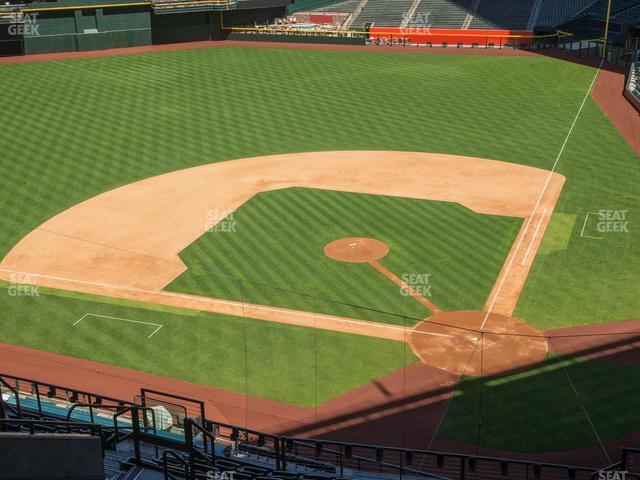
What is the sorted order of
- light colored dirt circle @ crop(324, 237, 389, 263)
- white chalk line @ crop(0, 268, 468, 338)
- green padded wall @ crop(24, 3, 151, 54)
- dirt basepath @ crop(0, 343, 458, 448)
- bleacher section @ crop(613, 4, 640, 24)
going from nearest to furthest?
dirt basepath @ crop(0, 343, 458, 448) → white chalk line @ crop(0, 268, 468, 338) → light colored dirt circle @ crop(324, 237, 389, 263) → green padded wall @ crop(24, 3, 151, 54) → bleacher section @ crop(613, 4, 640, 24)

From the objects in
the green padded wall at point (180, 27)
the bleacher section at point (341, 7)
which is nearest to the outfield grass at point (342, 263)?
the green padded wall at point (180, 27)

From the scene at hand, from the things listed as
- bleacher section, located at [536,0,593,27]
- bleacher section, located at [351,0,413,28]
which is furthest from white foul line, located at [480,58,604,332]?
bleacher section, located at [351,0,413,28]

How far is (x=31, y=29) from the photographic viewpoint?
179 ft

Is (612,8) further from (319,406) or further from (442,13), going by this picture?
(319,406)

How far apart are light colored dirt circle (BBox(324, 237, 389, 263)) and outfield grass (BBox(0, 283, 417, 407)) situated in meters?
5.18

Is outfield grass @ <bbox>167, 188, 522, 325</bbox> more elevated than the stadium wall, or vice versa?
the stadium wall

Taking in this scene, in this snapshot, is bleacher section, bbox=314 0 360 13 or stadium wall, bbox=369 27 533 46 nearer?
stadium wall, bbox=369 27 533 46

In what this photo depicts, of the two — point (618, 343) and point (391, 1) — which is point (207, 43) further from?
point (618, 343)

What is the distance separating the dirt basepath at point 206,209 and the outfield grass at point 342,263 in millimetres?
684

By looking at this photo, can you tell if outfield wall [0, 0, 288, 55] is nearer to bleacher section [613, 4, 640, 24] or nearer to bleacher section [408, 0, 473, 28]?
bleacher section [408, 0, 473, 28]

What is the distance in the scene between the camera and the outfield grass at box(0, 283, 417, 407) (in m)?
20.9

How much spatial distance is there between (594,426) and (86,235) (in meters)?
20.2

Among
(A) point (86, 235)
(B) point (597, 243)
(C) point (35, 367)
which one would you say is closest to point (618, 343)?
(B) point (597, 243)

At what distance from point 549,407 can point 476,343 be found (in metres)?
3.27
